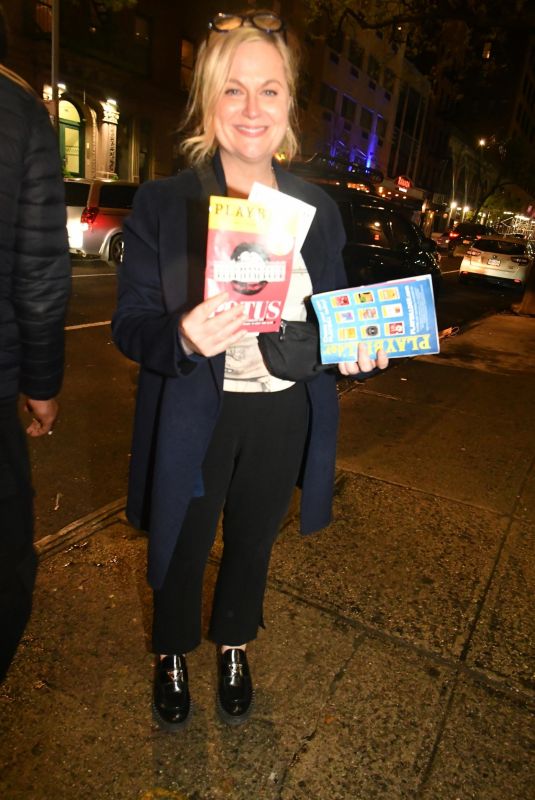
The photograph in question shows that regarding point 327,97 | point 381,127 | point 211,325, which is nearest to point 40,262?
point 211,325

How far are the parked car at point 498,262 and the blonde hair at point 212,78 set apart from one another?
1623 centimetres

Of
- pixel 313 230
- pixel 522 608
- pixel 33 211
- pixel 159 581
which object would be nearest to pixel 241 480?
pixel 159 581

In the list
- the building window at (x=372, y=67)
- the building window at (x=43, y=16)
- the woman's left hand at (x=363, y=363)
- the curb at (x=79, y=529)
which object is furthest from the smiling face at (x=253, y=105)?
the building window at (x=372, y=67)

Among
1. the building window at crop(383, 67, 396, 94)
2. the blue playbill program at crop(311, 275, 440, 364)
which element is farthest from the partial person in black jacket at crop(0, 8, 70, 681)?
the building window at crop(383, 67, 396, 94)

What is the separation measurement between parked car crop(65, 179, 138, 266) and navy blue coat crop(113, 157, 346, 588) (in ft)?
34.7

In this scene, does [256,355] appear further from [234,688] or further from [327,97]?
[327,97]

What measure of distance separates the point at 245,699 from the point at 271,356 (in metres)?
1.25

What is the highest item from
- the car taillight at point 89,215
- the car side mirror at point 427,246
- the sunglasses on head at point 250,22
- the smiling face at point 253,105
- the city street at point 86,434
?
the sunglasses on head at point 250,22

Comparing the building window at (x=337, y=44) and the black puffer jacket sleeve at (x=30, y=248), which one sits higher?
the building window at (x=337, y=44)

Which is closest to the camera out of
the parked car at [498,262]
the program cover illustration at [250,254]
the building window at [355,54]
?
the program cover illustration at [250,254]

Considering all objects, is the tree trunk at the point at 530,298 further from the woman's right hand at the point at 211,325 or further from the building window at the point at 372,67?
the building window at the point at 372,67

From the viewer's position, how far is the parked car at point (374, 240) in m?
7.85

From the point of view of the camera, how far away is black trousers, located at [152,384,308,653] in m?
1.73

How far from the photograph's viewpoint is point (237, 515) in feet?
6.18
